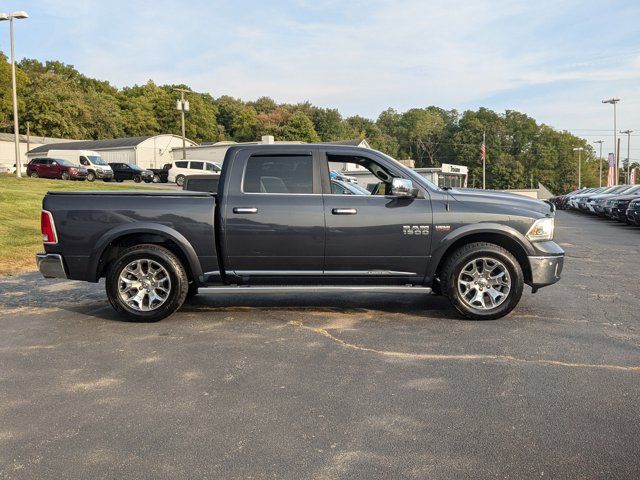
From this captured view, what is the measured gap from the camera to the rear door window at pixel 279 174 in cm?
617

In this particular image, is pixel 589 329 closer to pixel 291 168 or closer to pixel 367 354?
Result: pixel 367 354

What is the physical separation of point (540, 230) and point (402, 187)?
1598 millimetres

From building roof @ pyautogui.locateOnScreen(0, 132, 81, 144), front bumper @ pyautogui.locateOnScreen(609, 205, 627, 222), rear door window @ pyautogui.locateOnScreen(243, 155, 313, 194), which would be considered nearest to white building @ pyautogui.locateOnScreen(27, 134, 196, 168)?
building roof @ pyautogui.locateOnScreen(0, 132, 81, 144)

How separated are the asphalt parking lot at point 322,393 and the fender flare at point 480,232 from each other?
0.75 metres

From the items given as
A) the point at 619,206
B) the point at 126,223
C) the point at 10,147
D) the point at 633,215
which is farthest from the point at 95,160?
the point at 126,223

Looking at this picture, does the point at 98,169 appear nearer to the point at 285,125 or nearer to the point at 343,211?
the point at 343,211

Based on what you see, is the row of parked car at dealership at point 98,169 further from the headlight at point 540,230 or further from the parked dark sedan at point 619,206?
the headlight at point 540,230

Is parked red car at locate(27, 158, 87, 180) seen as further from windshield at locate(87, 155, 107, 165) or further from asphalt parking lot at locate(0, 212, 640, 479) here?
asphalt parking lot at locate(0, 212, 640, 479)

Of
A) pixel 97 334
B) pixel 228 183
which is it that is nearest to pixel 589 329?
pixel 228 183

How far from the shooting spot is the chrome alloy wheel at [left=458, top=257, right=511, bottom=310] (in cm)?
603

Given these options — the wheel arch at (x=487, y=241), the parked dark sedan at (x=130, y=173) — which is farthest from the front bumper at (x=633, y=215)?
the parked dark sedan at (x=130, y=173)

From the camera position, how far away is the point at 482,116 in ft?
350

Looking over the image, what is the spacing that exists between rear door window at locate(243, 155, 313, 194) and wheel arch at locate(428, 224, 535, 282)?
1566 millimetres

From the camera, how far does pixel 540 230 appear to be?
6.10 meters
